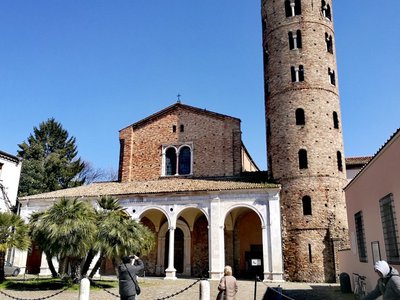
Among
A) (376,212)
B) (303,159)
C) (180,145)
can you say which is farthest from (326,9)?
(376,212)

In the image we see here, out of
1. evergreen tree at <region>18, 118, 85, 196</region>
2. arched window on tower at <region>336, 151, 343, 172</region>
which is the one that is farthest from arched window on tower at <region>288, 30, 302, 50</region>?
evergreen tree at <region>18, 118, 85, 196</region>

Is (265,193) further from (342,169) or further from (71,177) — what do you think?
(71,177)

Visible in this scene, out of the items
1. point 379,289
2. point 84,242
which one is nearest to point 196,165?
point 84,242

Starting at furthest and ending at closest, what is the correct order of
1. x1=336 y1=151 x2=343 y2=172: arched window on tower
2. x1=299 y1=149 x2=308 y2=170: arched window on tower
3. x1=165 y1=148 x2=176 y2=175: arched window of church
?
1. x1=165 y1=148 x2=176 y2=175: arched window of church
2. x1=336 y1=151 x2=343 y2=172: arched window on tower
3. x1=299 y1=149 x2=308 y2=170: arched window on tower

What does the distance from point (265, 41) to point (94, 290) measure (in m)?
18.6

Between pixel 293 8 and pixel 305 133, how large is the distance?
339 inches

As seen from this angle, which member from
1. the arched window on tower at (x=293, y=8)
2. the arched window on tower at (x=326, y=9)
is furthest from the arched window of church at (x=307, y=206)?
the arched window on tower at (x=326, y=9)

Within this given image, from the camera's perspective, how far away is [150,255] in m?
Answer: 25.3

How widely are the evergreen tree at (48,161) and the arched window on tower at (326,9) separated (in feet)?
99.9

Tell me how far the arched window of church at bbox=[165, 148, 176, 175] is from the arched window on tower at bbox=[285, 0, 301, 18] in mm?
12108

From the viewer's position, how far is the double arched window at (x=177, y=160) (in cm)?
2675

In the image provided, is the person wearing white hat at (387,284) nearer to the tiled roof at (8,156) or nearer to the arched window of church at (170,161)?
the arched window of church at (170,161)

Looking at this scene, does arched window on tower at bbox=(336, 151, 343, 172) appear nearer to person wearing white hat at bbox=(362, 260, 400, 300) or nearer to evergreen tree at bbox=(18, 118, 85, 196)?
person wearing white hat at bbox=(362, 260, 400, 300)

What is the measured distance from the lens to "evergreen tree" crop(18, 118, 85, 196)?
39281mm
